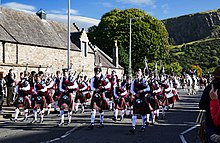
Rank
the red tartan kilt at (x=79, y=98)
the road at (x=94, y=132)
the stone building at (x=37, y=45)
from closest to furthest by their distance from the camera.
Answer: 1. the road at (x=94, y=132)
2. the red tartan kilt at (x=79, y=98)
3. the stone building at (x=37, y=45)

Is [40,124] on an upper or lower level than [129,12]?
lower

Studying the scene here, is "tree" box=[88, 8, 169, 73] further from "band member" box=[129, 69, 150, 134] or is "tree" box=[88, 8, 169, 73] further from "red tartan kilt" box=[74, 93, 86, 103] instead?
"band member" box=[129, 69, 150, 134]

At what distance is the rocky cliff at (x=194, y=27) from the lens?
133375mm

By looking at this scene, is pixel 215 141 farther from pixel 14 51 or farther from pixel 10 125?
pixel 14 51

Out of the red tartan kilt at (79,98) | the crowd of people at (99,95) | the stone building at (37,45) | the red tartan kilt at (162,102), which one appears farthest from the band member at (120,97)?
the stone building at (37,45)

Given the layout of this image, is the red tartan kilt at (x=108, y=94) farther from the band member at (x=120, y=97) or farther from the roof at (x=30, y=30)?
the roof at (x=30, y=30)

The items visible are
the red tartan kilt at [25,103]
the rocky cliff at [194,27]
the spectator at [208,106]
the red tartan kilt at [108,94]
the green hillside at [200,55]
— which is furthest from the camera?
the rocky cliff at [194,27]

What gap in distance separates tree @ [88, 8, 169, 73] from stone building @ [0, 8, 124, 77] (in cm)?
1157

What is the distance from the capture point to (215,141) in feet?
15.5

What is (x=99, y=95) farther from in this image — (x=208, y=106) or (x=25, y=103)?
(x=208, y=106)

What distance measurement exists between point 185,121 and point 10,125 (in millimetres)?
6745

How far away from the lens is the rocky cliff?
5251 inches

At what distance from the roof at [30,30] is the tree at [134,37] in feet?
49.7

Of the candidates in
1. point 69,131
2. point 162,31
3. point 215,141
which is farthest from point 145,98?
point 162,31
